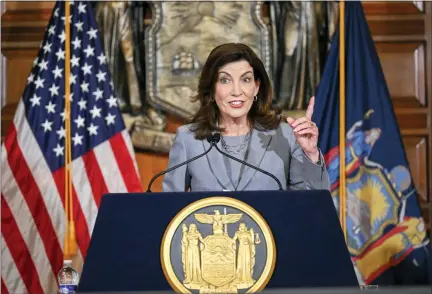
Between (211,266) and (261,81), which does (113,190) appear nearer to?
(261,81)

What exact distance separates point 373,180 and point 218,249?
2856 mm

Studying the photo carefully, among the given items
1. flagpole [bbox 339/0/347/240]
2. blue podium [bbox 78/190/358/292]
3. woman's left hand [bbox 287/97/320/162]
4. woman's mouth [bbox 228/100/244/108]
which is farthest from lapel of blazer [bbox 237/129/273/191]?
flagpole [bbox 339/0/347/240]

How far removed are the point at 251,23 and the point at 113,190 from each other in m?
1.34

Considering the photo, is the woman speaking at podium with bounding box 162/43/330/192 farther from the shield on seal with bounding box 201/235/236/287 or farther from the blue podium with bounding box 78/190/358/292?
the shield on seal with bounding box 201/235/236/287

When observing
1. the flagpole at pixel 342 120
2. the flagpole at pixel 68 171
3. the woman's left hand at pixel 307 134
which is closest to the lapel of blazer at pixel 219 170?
the woman's left hand at pixel 307 134

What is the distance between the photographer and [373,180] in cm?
499

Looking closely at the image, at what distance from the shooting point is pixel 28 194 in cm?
496

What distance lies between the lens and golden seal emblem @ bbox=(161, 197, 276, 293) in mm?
2234

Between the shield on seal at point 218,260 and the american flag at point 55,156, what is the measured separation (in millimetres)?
2700

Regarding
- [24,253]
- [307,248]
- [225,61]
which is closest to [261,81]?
[225,61]

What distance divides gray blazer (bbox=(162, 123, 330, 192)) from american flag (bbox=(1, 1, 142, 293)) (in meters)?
1.72

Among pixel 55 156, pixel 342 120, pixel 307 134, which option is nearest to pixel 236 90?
pixel 307 134

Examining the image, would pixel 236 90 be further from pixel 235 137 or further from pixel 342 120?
pixel 342 120

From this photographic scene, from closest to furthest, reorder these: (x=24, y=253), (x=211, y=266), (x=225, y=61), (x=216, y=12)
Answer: (x=211, y=266) → (x=225, y=61) → (x=24, y=253) → (x=216, y=12)
